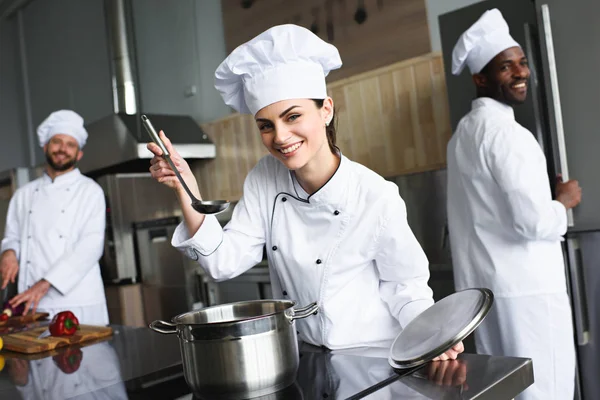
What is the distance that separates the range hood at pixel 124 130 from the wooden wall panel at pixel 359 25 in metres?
0.87

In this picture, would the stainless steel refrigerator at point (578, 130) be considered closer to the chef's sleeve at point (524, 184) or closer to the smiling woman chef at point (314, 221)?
the chef's sleeve at point (524, 184)

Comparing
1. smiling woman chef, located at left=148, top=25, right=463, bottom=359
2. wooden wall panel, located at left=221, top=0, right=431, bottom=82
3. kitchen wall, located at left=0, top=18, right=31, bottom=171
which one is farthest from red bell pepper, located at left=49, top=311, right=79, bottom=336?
kitchen wall, located at left=0, top=18, right=31, bottom=171

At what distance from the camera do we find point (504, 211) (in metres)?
1.98

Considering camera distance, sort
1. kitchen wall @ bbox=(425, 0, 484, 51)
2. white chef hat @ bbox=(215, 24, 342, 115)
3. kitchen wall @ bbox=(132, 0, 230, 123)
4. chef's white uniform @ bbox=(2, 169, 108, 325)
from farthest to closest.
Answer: kitchen wall @ bbox=(132, 0, 230, 123), kitchen wall @ bbox=(425, 0, 484, 51), chef's white uniform @ bbox=(2, 169, 108, 325), white chef hat @ bbox=(215, 24, 342, 115)

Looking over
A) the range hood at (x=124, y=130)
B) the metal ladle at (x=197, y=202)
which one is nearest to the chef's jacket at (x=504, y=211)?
the metal ladle at (x=197, y=202)

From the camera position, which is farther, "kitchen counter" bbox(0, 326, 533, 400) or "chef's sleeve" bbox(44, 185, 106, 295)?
"chef's sleeve" bbox(44, 185, 106, 295)

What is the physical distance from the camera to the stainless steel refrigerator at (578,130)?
2162mm

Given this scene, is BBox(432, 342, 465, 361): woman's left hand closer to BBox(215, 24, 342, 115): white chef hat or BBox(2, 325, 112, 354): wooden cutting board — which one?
BBox(215, 24, 342, 115): white chef hat

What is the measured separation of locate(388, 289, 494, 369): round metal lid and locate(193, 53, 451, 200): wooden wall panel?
207 cm

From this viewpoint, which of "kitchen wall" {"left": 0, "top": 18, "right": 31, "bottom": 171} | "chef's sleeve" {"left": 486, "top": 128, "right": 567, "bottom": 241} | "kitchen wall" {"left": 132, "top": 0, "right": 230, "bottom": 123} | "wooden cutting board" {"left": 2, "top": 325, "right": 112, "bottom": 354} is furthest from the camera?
"kitchen wall" {"left": 0, "top": 18, "right": 31, "bottom": 171}

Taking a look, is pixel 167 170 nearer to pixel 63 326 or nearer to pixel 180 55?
pixel 63 326

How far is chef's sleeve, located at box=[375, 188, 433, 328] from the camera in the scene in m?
1.27

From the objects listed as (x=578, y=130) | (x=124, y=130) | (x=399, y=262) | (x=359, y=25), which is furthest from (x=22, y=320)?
(x=359, y=25)

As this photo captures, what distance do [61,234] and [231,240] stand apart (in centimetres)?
192
